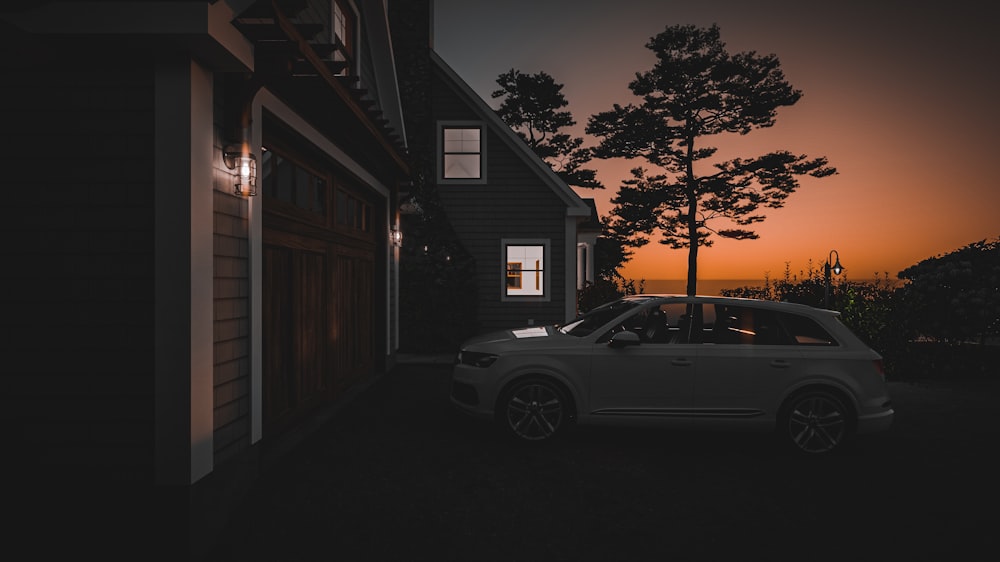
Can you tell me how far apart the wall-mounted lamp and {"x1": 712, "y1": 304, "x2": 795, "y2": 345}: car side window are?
4.96 metres

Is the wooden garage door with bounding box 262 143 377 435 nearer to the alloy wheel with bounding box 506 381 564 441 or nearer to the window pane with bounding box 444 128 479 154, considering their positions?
the alloy wheel with bounding box 506 381 564 441

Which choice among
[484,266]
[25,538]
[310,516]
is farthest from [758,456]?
[484,266]

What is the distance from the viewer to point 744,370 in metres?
5.55

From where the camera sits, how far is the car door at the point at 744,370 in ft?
18.2

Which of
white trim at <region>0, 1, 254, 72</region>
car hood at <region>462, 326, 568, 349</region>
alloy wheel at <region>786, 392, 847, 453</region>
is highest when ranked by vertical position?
white trim at <region>0, 1, 254, 72</region>

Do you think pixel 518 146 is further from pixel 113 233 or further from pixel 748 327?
pixel 113 233

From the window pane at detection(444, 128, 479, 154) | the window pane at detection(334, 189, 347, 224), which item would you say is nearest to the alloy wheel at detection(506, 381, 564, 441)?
the window pane at detection(334, 189, 347, 224)

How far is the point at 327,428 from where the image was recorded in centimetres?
648

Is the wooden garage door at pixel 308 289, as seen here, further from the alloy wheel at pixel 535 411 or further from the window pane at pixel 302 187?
the alloy wheel at pixel 535 411

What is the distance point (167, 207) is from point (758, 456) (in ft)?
20.1

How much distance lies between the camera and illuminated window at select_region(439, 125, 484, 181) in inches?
570

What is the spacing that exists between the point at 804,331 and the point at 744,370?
0.85 meters

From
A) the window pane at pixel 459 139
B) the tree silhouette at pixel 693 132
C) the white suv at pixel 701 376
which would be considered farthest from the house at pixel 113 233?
the tree silhouette at pixel 693 132

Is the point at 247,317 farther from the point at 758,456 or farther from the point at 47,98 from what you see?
the point at 758,456
